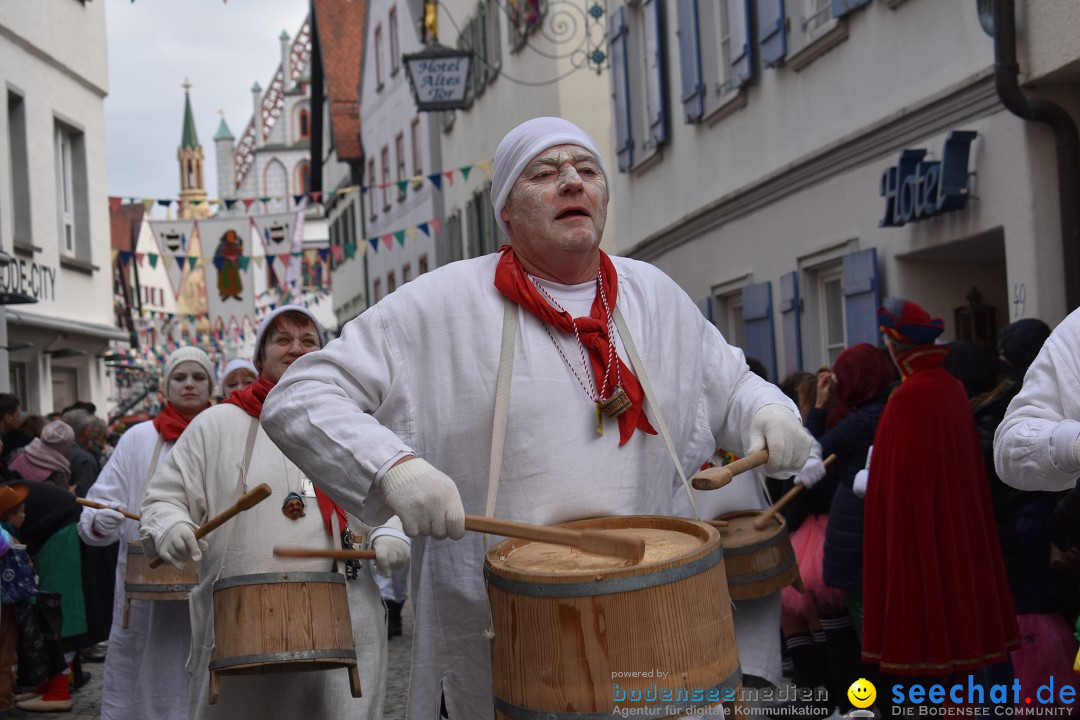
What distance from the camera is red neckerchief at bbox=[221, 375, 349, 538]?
5391 mm

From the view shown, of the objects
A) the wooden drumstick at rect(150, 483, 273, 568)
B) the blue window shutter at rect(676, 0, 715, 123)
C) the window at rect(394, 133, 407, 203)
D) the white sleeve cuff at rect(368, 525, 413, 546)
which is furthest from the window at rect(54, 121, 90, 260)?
the wooden drumstick at rect(150, 483, 273, 568)

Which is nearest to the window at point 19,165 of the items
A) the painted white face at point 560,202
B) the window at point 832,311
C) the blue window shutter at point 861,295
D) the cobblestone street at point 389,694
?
the cobblestone street at point 389,694

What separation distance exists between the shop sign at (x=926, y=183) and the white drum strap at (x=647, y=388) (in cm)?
592

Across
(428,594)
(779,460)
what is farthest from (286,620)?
(779,460)

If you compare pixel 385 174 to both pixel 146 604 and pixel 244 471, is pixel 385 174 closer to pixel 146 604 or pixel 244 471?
pixel 146 604

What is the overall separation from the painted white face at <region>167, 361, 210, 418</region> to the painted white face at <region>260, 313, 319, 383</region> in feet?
4.75

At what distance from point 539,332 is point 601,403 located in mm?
232

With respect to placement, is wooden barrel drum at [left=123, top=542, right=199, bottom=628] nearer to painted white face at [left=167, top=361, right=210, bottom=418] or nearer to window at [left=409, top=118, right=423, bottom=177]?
painted white face at [left=167, top=361, right=210, bottom=418]

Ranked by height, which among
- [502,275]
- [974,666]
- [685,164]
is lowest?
[974,666]

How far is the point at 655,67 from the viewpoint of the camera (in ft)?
51.2

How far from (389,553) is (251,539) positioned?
1.61 ft

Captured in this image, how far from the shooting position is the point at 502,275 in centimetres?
361

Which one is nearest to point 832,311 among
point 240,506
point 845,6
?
point 845,6

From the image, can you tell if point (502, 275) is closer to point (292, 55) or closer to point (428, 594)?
point (428, 594)
